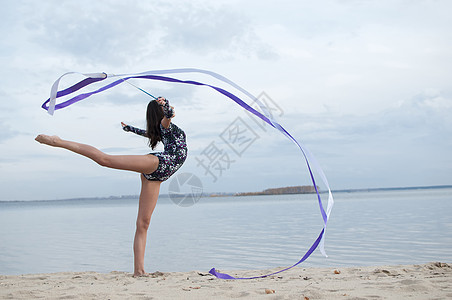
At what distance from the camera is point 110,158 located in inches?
167

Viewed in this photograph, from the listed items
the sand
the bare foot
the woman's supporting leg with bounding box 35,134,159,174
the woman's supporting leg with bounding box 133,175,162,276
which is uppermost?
the bare foot

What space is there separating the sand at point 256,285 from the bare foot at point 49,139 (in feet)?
4.26

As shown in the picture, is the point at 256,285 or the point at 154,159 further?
the point at 154,159

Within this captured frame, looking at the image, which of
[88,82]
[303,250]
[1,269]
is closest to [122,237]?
[1,269]

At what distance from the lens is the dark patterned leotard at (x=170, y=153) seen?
468 cm

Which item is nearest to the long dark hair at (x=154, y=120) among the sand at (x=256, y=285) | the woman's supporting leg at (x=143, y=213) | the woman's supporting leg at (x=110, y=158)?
the woman's supporting leg at (x=110, y=158)

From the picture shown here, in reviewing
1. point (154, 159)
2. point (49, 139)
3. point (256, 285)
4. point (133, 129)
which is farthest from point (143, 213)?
point (256, 285)

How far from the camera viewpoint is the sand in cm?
340

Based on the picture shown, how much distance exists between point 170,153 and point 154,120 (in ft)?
1.35

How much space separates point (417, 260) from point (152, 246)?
191 inches

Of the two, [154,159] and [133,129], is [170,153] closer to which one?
[154,159]

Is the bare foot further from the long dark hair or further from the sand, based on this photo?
the sand

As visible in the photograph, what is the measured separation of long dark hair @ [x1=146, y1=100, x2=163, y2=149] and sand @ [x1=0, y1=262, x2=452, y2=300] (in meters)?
1.51

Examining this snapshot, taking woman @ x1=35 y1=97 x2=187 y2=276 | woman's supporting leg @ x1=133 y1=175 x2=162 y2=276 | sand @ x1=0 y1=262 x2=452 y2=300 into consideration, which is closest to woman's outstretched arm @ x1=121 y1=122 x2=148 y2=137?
woman @ x1=35 y1=97 x2=187 y2=276
